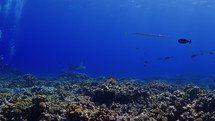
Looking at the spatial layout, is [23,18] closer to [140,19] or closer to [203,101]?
[140,19]

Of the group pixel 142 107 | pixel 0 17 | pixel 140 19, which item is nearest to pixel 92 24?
pixel 140 19

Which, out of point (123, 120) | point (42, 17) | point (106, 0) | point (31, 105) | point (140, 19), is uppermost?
point (140, 19)

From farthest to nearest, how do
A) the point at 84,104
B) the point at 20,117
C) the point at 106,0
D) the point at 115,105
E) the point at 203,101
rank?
the point at 106,0 < the point at 115,105 < the point at 84,104 < the point at 203,101 < the point at 20,117

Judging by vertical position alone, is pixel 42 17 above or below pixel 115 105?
above

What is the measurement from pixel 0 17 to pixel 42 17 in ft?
69.4

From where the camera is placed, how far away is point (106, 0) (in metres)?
78.3

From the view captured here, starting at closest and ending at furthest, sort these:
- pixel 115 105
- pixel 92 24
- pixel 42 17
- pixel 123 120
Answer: pixel 123 120
pixel 115 105
pixel 42 17
pixel 92 24

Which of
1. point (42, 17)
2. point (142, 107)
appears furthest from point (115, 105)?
point (42, 17)

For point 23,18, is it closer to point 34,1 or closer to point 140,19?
point 34,1

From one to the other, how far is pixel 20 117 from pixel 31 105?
499 millimetres

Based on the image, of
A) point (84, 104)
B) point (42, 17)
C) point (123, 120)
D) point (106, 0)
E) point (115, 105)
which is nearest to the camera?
point (123, 120)

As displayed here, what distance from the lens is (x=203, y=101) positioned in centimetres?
801

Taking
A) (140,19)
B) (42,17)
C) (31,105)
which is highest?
(140,19)

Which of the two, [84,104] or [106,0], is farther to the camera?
[106,0]
